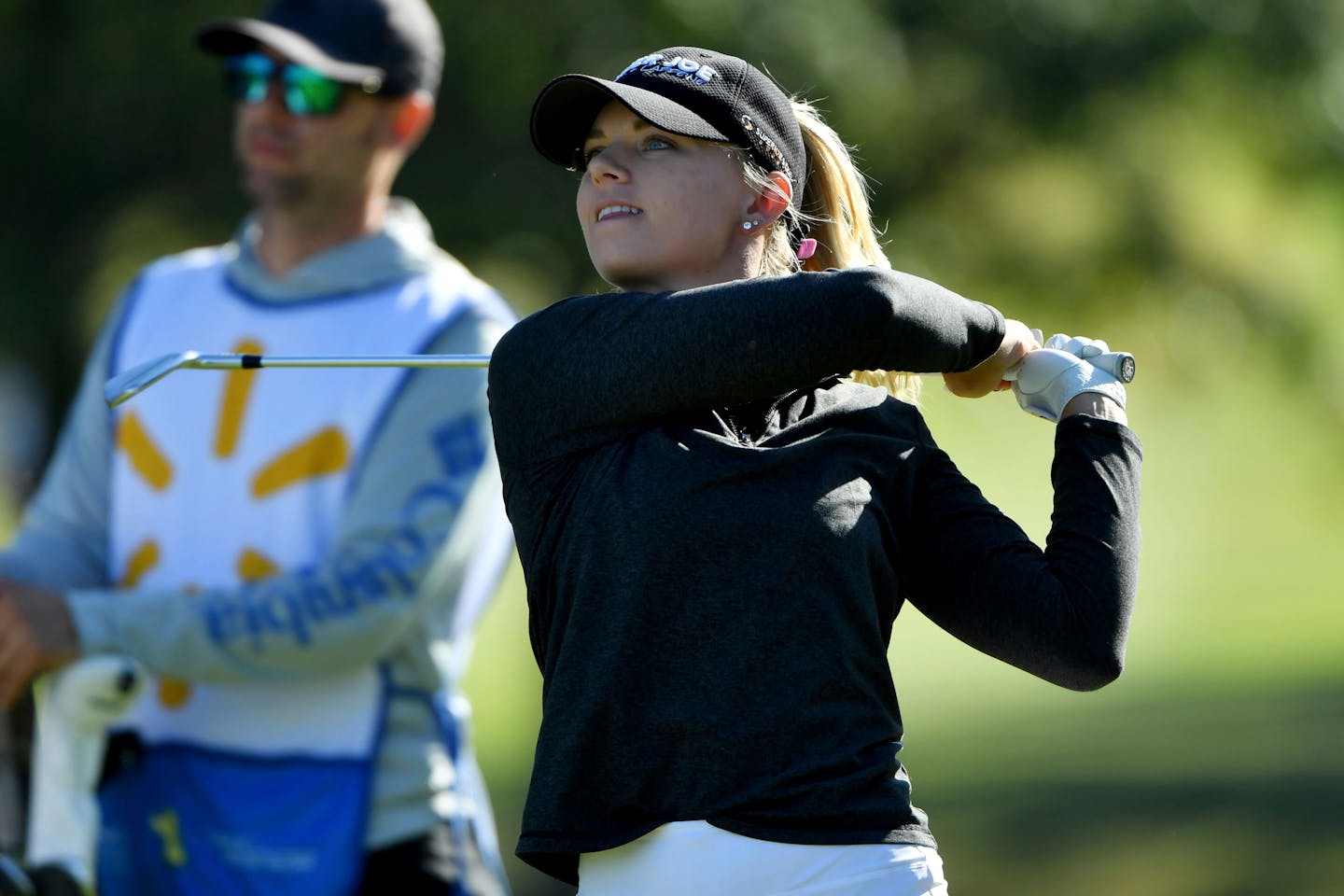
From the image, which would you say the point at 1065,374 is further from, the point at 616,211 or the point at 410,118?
the point at 410,118

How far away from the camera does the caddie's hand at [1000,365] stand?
2500 millimetres

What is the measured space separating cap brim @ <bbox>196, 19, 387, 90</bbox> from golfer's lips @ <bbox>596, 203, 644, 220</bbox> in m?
2.08

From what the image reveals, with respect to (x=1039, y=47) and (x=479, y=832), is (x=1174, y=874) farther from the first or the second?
(x=479, y=832)

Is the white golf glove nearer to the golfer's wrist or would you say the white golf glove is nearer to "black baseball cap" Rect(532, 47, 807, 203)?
the golfer's wrist

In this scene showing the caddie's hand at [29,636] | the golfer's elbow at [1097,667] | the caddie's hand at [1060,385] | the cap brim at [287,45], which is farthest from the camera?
the cap brim at [287,45]

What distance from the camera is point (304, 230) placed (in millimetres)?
4277

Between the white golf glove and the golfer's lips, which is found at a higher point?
the golfer's lips

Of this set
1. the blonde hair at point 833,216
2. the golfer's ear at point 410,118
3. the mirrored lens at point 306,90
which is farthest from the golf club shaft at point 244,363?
the golfer's ear at point 410,118

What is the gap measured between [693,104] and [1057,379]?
56 cm

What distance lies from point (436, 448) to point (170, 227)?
4843 mm

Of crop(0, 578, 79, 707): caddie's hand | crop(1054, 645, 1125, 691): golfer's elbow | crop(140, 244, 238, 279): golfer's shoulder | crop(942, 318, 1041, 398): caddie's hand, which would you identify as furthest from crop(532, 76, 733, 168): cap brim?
crop(140, 244, 238, 279): golfer's shoulder

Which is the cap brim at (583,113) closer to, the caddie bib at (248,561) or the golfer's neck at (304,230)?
the caddie bib at (248,561)

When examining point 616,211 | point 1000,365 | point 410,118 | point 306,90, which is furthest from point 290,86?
point 1000,365

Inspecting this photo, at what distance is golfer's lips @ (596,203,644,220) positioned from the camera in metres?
2.45
